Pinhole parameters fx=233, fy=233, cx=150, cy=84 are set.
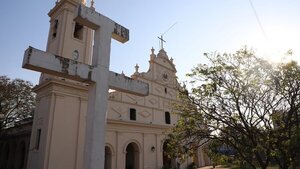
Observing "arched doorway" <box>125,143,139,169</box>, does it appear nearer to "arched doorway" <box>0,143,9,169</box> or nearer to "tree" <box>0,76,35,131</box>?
"tree" <box>0,76,35,131</box>

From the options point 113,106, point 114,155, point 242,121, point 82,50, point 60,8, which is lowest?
point 114,155

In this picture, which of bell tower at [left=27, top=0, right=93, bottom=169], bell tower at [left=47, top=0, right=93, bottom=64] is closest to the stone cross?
bell tower at [left=27, top=0, right=93, bottom=169]

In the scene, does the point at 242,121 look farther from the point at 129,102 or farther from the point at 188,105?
the point at 129,102

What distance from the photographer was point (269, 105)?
26.3ft

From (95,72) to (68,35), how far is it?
12698 millimetres

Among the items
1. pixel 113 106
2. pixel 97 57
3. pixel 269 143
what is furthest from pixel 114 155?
pixel 97 57

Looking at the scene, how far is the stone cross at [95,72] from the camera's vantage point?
313 centimetres

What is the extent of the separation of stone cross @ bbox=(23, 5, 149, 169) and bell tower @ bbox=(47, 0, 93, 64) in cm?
1151

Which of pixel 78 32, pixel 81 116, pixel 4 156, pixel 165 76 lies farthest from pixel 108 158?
pixel 4 156

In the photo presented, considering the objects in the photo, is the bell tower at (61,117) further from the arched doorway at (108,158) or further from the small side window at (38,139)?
the arched doorway at (108,158)

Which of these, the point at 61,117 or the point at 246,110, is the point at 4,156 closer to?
the point at 61,117

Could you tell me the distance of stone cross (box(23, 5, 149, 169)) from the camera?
3.13 meters

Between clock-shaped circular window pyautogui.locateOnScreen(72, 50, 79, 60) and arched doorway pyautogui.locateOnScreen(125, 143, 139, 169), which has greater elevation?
clock-shaped circular window pyautogui.locateOnScreen(72, 50, 79, 60)

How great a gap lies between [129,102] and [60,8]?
882cm
